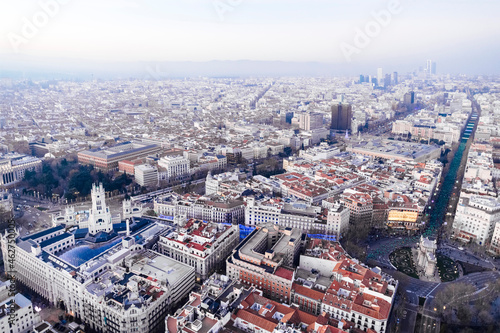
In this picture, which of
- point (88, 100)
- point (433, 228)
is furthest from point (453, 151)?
point (88, 100)

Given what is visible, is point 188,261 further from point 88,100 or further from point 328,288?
point 88,100

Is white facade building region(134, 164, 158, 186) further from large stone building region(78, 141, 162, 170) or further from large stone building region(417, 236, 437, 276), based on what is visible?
large stone building region(417, 236, 437, 276)

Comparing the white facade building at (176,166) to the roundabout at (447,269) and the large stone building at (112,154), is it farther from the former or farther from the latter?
the roundabout at (447,269)

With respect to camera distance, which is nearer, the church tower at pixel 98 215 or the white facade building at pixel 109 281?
the white facade building at pixel 109 281

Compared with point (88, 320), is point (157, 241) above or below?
above

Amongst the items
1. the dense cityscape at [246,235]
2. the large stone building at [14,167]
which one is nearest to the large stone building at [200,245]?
the dense cityscape at [246,235]

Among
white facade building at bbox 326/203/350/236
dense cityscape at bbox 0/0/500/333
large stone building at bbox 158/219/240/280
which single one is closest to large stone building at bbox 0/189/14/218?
dense cityscape at bbox 0/0/500/333
